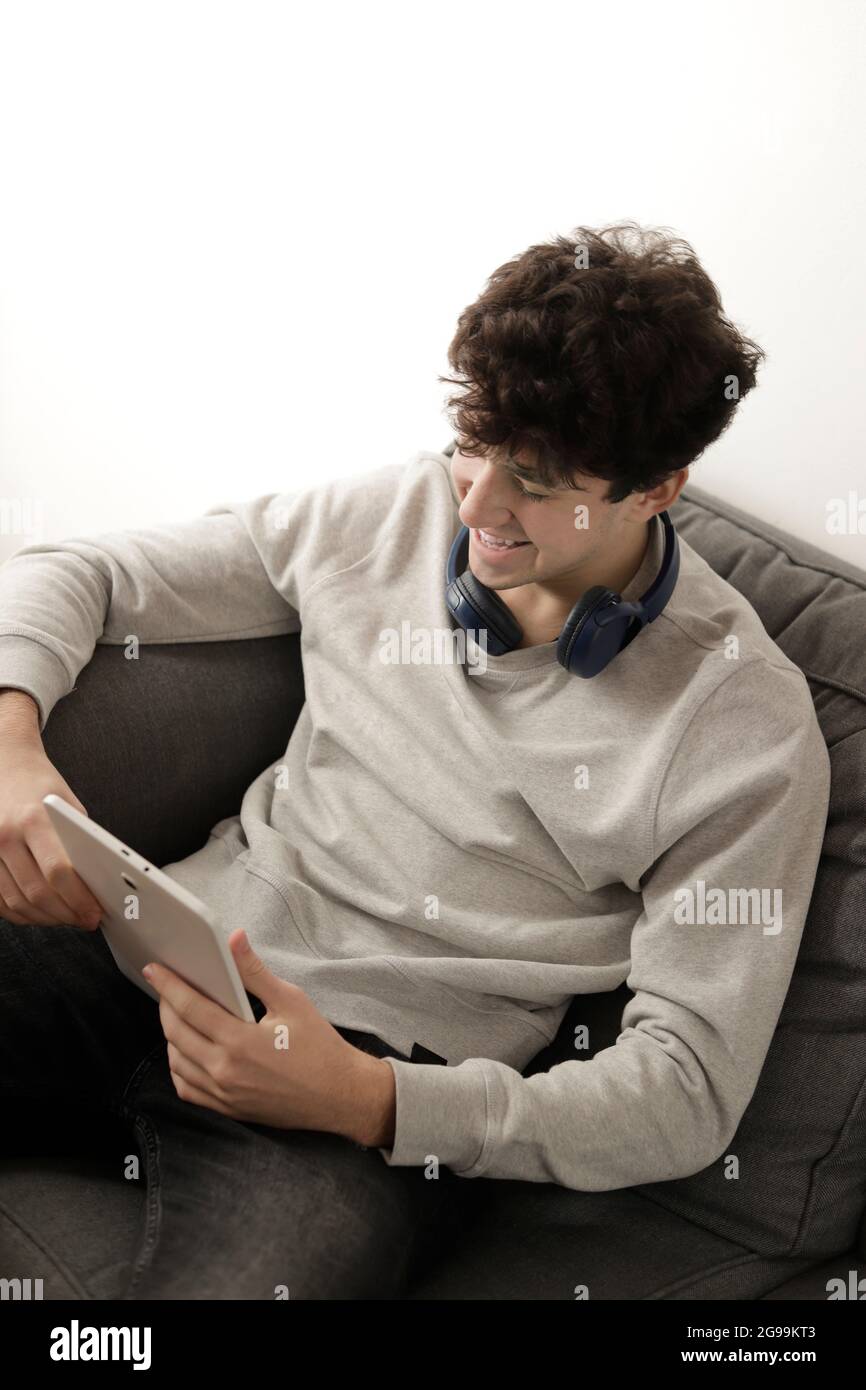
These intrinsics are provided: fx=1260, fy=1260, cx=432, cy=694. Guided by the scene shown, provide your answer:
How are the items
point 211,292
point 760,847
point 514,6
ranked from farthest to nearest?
point 211,292 < point 514,6 < point 760,847

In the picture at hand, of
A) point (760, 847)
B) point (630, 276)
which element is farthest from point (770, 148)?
point (760, 847)

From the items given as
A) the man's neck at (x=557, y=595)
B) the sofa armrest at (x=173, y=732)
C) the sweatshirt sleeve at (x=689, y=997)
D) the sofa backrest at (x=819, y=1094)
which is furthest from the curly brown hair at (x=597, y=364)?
the sofa armrest at (x=173, y=732)

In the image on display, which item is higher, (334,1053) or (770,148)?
(770,148)

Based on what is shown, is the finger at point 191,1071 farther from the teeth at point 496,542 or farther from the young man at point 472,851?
the teeth at point 496,542

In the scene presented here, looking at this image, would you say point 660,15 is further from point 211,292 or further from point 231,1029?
point 231,1029

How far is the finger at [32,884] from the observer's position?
1155 mm

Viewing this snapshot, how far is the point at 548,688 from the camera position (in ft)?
4.25

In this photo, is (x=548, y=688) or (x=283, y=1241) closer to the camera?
(x=283, y=1241)

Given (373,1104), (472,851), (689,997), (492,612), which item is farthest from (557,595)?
(373,1104)

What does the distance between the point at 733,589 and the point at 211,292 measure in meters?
1.20

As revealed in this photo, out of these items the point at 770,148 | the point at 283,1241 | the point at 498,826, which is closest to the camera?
the point at 283,1241

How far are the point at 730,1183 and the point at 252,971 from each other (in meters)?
0.54

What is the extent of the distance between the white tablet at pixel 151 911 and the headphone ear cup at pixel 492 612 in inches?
18.7

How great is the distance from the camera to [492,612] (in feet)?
4.26
